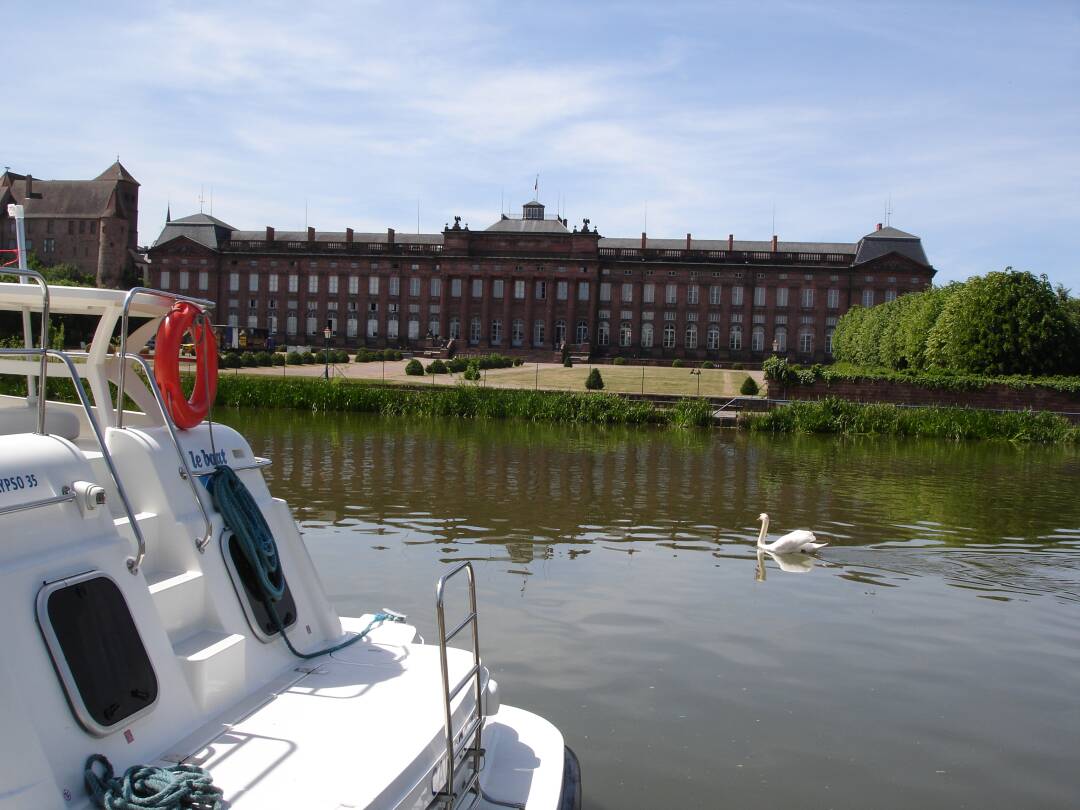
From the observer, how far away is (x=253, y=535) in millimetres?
5258

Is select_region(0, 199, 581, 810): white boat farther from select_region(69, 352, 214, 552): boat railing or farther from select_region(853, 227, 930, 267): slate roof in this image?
select_region(853, 227, 930, 267): slate roof

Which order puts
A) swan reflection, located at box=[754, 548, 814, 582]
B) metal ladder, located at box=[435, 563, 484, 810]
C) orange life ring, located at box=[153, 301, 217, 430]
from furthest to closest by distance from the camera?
swan reflection, located at box=[754, 548, 814, 582]
orange life ring, located at box=[153, 301, 217, 430]
metal ladder, located at box=[435, 563, 484, 810]

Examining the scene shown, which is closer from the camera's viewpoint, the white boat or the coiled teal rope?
the coiled teal rope

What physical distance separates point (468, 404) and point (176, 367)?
2810 cm

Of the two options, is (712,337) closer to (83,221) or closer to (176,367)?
(83,221)

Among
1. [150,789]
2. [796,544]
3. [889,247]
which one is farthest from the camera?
[889,247]

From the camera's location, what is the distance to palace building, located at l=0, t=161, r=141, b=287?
9794cm

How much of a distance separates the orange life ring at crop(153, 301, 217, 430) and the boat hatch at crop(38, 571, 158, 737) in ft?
4.68

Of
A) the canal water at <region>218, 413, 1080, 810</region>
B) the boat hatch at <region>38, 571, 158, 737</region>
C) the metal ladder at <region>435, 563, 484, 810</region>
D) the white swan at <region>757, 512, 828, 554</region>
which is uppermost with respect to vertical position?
the boat hatch at <region>38, 571, 158, 737</region>

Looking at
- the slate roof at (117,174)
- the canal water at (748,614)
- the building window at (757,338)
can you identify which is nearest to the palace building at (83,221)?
the slate roof at (117,174)

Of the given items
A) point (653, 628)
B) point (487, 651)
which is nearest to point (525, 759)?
point (487, 651)

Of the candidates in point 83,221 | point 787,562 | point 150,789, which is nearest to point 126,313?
point 150,789

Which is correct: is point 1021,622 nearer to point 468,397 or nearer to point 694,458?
point 694,458

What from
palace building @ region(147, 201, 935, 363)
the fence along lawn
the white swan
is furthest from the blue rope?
palace building @ region(147, 201, 935, 363)
